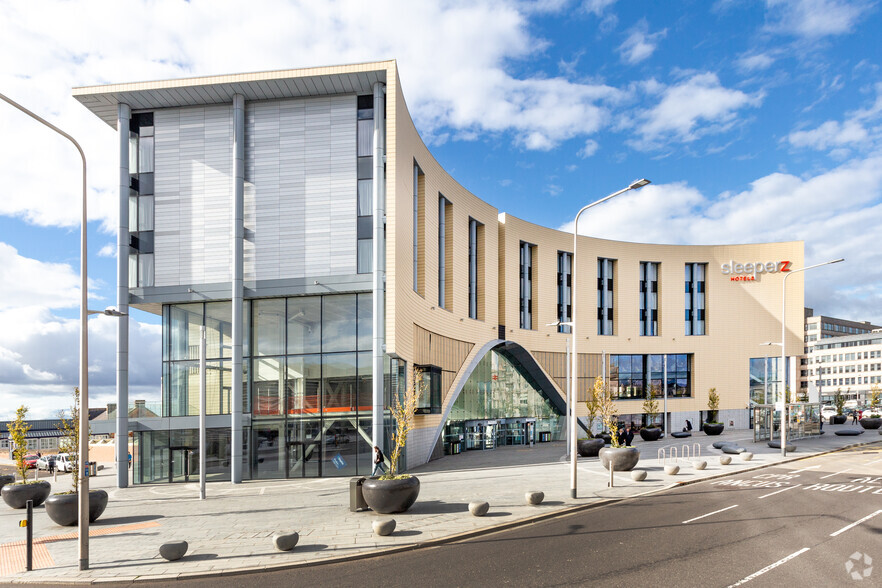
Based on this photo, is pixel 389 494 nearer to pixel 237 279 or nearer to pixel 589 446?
pixel 237 279

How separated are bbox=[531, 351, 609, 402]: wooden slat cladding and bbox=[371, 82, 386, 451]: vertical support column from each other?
26299 millimetres

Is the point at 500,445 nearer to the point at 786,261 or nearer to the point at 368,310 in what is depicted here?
the point at 368,310

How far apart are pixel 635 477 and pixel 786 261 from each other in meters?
48.4

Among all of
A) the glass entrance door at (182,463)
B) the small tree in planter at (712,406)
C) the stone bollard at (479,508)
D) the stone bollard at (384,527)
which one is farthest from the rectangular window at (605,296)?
the stone bollard at (384,527)

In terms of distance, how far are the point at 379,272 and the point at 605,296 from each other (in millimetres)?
36035

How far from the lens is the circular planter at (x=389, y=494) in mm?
18297

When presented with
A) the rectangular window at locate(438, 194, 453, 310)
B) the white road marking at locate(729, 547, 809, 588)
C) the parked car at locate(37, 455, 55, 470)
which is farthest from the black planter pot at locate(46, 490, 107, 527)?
the parked car at locate(37, 455, 55, 470)

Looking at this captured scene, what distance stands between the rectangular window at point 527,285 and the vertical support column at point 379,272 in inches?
984

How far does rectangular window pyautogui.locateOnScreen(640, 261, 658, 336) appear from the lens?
200 feet

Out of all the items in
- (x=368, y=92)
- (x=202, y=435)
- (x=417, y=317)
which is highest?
(x=368, y=92)

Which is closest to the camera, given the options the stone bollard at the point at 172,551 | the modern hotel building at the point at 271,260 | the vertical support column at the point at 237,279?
the stone bollard at the point at 172,551

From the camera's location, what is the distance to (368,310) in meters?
29.8

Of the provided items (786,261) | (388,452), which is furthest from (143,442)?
(786,261)

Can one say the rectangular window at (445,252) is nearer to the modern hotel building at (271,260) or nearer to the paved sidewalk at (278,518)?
the modern hotel building at (271,260)
